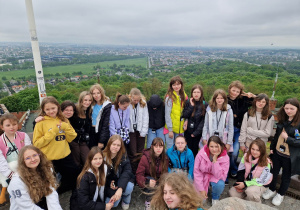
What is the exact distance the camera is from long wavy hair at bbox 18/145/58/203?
108 inches

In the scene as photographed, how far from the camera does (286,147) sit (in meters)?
3.59

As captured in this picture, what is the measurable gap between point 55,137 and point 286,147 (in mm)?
3999

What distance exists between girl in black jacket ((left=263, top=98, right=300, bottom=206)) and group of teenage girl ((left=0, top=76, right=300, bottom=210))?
0.02 metres

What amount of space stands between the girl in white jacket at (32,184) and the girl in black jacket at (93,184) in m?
0.37

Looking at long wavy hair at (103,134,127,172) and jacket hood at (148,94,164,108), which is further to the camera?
jacket hood at (148,94,164,108)

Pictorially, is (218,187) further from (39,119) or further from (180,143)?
(39,119)

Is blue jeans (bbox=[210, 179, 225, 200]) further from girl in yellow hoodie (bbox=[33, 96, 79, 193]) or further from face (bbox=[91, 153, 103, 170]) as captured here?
girl in yellow hoodie (bbox=[33, 96, 79, 193])

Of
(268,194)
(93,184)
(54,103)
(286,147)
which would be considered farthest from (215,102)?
(54,103)

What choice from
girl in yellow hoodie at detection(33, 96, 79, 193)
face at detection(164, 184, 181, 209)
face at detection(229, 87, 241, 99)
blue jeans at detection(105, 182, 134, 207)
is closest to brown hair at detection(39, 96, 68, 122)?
girl in yellow hoodie at detection(33, 96, 79, 193)

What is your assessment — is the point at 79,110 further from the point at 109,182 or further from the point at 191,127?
the point at 191,127

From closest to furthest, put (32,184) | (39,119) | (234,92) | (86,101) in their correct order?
1. (32,184)
2. (39,119)
3. (86,101)
4. (234,92)

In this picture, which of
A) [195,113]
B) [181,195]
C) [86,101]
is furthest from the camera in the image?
[195,113]

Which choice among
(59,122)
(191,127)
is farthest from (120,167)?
(191,127)

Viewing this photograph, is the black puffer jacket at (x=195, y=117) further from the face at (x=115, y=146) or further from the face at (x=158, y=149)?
the face at (x=115, y=146)
